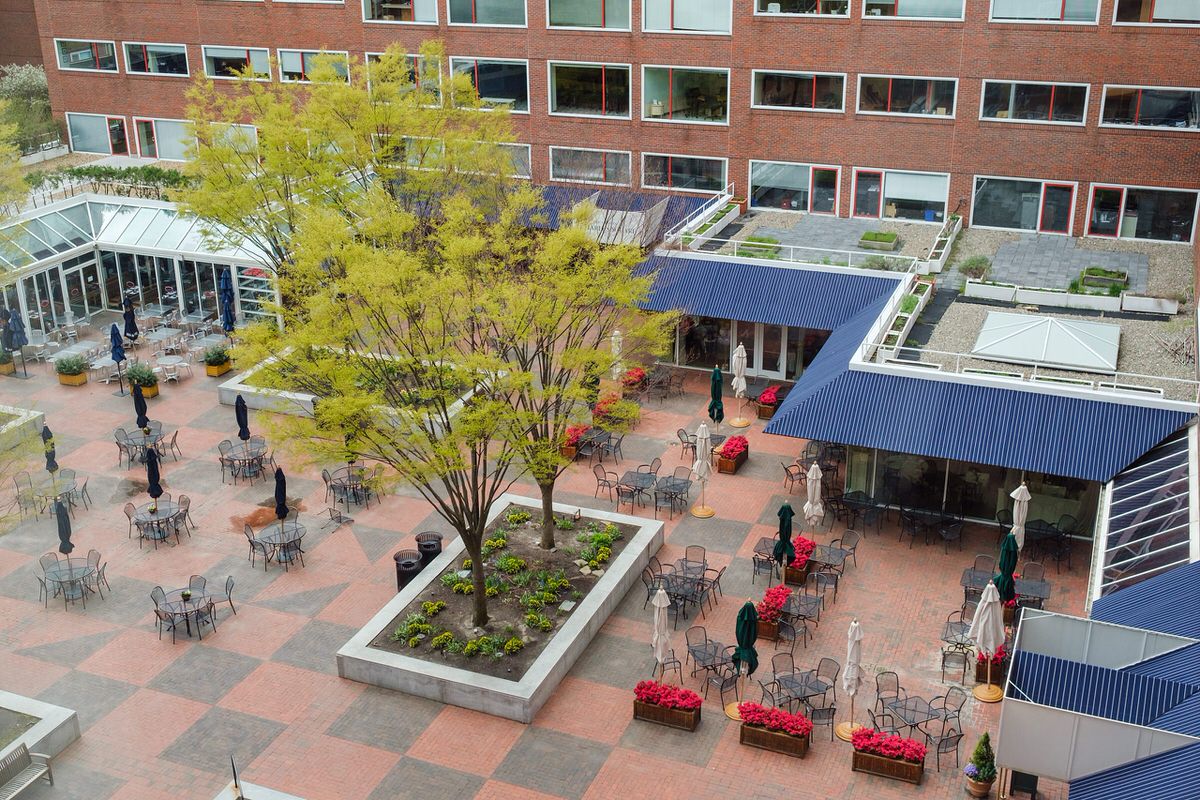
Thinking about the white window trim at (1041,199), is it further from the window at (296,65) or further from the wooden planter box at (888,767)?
the window at (296,65)

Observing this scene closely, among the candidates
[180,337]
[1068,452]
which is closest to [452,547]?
[1068,452]

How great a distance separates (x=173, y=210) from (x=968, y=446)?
97.4ft

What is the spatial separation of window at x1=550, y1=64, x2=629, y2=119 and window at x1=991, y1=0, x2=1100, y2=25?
12.8 m

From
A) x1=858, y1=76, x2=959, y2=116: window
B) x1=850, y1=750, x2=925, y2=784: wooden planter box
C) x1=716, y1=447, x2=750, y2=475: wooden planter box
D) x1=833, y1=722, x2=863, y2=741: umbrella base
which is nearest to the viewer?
x1=850, y1=750, x2=925, y2=784: wooden planter box

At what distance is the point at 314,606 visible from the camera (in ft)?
83.4

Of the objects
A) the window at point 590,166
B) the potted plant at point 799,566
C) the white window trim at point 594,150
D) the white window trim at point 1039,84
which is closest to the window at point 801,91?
the white window trim at point 1039,84

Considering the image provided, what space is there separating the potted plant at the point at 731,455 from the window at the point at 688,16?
16193 millimetres

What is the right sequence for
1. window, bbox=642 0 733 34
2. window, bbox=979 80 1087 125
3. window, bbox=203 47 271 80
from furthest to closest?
window, bbox=203 47 271 80 → window, bbox=642 0 733 34 → window, bbox=979 80 1087 125

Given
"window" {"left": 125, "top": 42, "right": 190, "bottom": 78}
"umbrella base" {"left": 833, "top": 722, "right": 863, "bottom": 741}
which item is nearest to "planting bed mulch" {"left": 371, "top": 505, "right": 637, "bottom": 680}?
"umbrella base" {"left": 833, "top": 722, "right": 863, "bottom": 741}

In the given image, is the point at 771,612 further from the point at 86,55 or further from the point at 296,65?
the point at 86,55

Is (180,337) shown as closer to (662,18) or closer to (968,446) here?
(662,18)

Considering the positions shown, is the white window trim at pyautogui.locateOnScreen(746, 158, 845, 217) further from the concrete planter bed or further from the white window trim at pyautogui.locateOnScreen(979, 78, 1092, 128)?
the concrete planter bed

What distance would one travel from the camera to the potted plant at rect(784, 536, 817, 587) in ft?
83.4

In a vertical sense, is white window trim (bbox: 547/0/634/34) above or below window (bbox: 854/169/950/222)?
above
